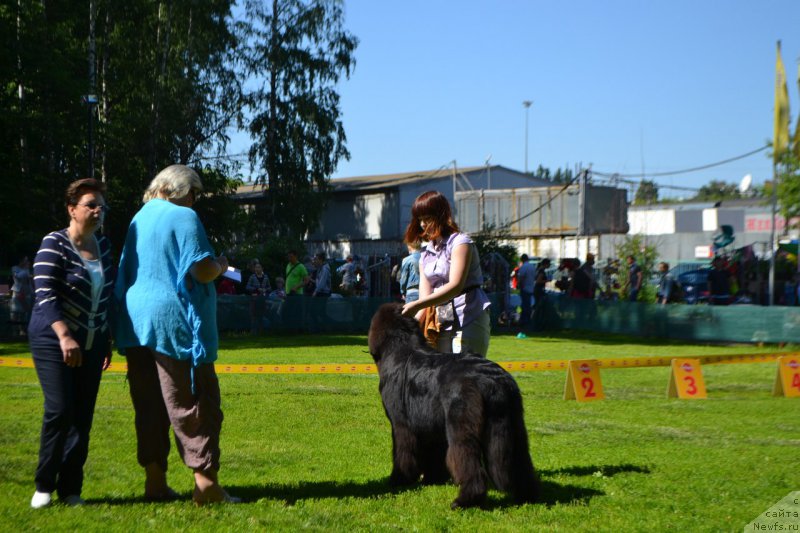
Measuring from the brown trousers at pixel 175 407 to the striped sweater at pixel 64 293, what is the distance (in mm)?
293

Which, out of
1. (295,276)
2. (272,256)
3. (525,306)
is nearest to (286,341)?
(295,276)

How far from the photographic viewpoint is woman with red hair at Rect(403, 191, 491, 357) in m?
6.08

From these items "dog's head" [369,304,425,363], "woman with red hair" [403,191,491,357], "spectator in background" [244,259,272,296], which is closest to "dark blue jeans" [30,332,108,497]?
"dog's head" [369,304,425,363]

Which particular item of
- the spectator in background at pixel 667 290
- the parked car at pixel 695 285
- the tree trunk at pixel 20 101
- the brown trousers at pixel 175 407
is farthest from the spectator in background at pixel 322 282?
the brown trousers at pixel 175 407

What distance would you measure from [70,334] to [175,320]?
596 mm

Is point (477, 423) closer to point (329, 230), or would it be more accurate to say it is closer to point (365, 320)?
point (365, 320)

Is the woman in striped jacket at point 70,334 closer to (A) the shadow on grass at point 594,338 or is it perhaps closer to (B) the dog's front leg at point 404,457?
(B) the dog's front leg at point 404,457

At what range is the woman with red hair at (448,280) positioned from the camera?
608 centimetres

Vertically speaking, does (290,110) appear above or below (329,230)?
above

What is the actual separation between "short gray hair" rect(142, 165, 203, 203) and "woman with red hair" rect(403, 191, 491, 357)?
60.6 inches

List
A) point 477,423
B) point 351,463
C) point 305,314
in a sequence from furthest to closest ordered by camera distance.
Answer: point 305,314 → point 351,463 → point 477,423

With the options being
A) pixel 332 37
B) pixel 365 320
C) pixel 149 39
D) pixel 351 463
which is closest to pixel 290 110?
pixel 332 37

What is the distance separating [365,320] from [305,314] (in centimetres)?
154

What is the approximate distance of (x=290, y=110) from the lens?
38000mm
